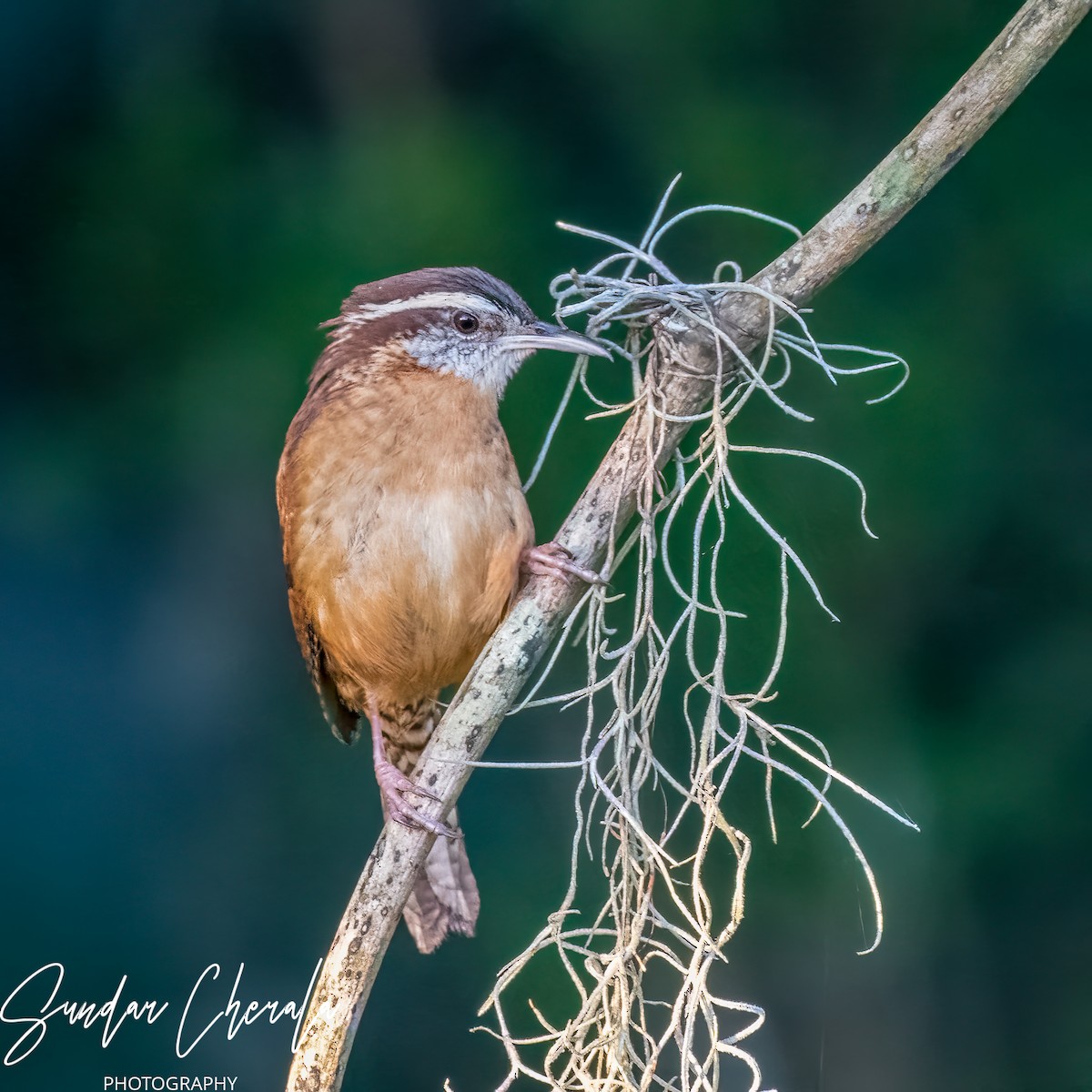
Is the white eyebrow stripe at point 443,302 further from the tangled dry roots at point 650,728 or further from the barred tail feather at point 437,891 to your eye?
the barred tail feather at point 437,891

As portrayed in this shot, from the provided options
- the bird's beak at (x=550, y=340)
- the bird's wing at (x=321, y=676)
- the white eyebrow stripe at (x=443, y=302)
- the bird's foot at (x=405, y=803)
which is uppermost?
the white eyebrow stripe at (x=443, y=302)

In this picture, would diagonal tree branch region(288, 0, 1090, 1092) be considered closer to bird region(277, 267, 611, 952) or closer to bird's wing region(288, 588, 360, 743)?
bird region(277, 267, 611, 952)

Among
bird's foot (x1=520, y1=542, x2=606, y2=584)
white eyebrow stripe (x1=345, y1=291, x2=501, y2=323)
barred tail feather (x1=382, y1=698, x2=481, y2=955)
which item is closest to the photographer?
bird's foot (x1=520, y1=542, x2=606, y2=584)

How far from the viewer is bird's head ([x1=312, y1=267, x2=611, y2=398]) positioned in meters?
1.99

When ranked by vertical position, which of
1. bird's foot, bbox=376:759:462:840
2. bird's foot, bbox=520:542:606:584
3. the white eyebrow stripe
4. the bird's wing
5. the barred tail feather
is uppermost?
the white eyebrow stripe

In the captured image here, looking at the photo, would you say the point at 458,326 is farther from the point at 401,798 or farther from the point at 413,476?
the point at 401,798

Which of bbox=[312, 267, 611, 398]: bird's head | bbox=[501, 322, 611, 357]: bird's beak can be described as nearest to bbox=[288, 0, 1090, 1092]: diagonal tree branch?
bbox=[501, 322, 611, 357]: bird's beak

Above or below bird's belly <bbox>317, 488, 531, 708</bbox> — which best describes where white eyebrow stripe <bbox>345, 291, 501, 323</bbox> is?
above

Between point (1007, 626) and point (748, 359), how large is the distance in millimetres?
1236

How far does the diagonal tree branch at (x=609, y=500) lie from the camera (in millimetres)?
1636

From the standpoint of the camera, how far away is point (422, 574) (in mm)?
2029

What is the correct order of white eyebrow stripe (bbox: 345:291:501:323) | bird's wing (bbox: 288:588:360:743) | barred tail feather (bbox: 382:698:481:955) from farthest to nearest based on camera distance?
barred tail feather (bbox: 382:698:481:955) < bird's wing (bbox: 288:588:360:743) < white eyebrow stripe (bbox: 345:291:501:323)

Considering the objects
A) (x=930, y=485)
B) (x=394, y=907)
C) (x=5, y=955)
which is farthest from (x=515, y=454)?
(x=5, y=955)

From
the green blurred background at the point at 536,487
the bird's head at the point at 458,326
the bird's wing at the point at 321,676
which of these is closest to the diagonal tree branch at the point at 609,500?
the bird's head at the point at 458,326
